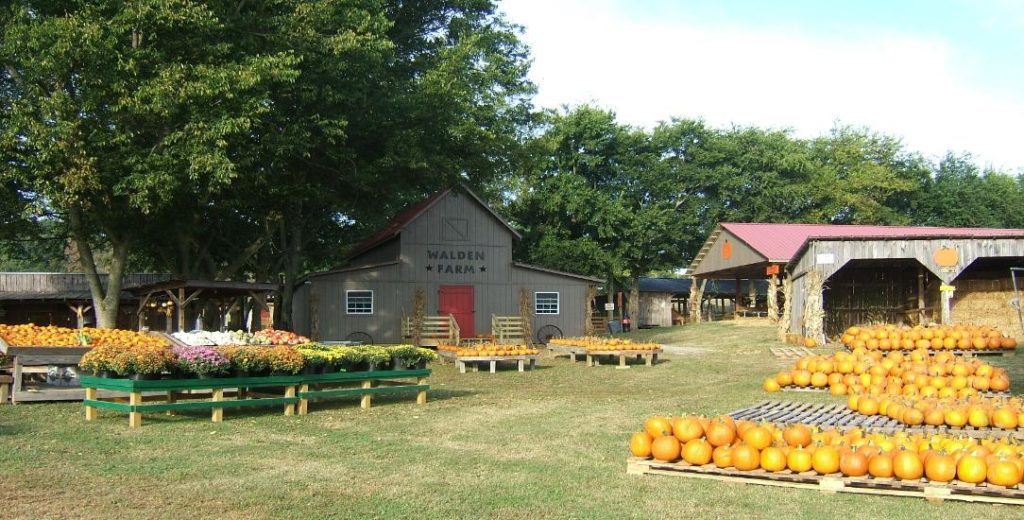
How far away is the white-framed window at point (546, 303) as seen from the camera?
110 feet

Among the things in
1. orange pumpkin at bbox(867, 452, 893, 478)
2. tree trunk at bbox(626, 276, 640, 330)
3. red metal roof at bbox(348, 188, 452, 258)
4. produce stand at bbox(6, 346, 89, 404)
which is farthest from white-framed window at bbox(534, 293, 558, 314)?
orange pumpkin at bbox(867, 452, 893, 478)

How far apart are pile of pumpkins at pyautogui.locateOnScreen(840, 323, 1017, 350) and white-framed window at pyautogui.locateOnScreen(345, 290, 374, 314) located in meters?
16.1

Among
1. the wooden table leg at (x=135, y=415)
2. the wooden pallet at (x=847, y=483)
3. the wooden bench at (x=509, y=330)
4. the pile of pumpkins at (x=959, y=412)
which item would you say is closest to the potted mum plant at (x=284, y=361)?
the wooden table leg at (x=135, y=415)

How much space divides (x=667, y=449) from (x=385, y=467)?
2811 millimetres

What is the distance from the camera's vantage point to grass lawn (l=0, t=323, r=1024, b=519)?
7102 mm

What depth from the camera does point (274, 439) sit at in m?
10.7

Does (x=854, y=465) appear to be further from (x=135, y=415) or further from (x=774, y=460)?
(x=135, y=415)

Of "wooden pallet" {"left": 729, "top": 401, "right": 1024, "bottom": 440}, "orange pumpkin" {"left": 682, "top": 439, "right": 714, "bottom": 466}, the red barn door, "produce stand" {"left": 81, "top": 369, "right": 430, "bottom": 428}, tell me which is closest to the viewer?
"orange pumpkin" {"left": 682, "top": 439, "right": 714, "bottom": 466}

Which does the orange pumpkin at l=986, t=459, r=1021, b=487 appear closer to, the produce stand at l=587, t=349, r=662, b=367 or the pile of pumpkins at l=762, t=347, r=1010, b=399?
the pile of pumpkins at l=762, t=347, r=1010, b=399

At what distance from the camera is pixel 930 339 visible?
784 inches

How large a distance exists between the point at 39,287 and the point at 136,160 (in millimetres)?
17129

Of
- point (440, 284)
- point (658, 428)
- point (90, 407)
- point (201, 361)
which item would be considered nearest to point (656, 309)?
point (440, 284)

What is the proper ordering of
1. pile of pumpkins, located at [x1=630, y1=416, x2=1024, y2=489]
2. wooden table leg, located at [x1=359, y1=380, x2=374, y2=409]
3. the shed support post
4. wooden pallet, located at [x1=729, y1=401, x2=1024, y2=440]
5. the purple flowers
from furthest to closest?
the shed support post < wooden table leg, located at [x1=359, y1=380, x2=374, y2=409] < the purple flowers < wooden pallet, located at [x1=729, y1=401, x2=1024, y2=440] < pile of pumpkins, located at [x1=630, y1=416, x2=1024, y2=489]

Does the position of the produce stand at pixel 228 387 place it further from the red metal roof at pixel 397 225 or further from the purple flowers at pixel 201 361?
the red metal roof at pixel 397 225
